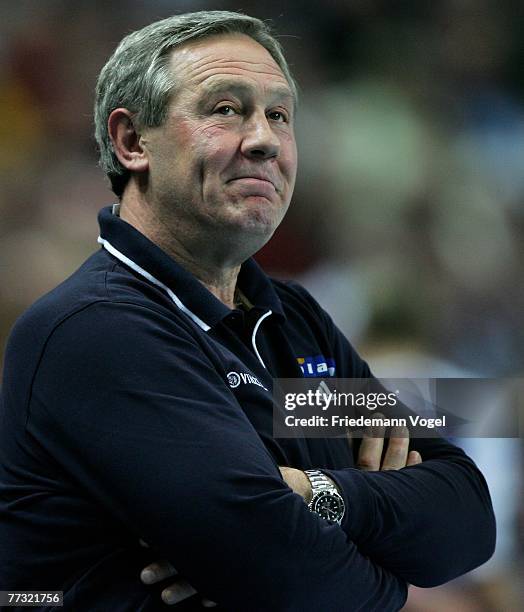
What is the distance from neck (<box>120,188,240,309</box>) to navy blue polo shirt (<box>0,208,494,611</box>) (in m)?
0.08

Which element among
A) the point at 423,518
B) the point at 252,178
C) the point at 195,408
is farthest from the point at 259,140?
the point at 423,518

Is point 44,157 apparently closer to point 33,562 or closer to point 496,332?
point 496,332

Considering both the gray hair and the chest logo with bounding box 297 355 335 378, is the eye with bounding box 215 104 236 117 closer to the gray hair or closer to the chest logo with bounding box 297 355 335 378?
the gray hair

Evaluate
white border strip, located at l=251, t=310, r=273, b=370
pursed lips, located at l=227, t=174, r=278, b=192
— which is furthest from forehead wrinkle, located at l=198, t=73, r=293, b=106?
white border strip, located at l=251, t=310, r=273, b=370

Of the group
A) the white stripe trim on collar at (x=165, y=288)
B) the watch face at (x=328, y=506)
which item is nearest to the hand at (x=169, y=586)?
the watch face at (x=328, y=506)

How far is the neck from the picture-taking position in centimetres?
142

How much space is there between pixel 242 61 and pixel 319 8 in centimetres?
151

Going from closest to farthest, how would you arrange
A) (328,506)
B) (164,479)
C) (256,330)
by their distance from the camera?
(164,479), (328,506), (256,330)

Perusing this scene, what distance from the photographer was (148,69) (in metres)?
1.41

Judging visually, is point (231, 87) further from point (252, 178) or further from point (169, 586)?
point (169, 586)

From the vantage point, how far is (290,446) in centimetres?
132

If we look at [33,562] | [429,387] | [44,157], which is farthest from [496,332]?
[33,562]

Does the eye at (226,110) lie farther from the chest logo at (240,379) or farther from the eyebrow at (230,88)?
the chest logo at (240,379)

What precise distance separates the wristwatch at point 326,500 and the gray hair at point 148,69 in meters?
0.62
